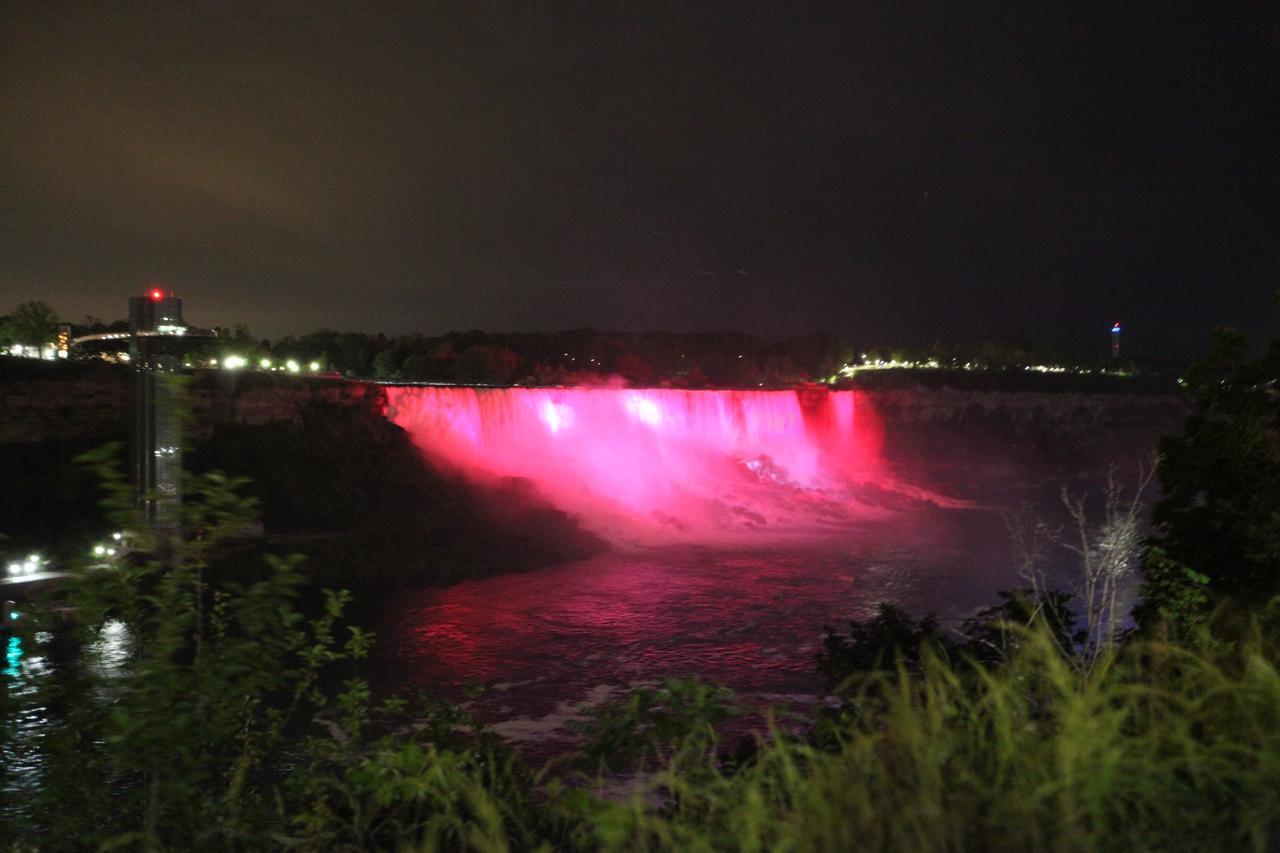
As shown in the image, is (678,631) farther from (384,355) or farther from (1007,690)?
(384,355)

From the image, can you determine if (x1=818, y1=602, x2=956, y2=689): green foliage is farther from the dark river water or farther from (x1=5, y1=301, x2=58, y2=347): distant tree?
(x1=5, y1=301, x2=58, y2=347): distant tree

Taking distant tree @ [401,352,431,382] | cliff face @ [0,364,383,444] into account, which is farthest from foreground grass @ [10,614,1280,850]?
distant tree @ [401,352,431,382]

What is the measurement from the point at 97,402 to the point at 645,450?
21892 mm

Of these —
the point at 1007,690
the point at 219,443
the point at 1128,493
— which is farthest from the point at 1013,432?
the point at 1007,690

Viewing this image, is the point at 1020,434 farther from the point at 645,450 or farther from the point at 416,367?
the point at 416,367

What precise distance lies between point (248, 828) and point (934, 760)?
2.53 m

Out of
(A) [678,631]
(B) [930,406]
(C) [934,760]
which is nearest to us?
(C) [934,760]

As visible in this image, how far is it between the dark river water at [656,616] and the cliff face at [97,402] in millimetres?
12791

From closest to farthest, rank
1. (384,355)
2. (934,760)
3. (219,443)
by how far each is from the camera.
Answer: (934,760) < (219,443) < (384,355)

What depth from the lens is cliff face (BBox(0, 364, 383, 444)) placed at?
27.6 metres

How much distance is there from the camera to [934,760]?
2.40m

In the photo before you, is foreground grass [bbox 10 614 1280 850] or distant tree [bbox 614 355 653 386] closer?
foreground grass [bbox 10 614 1280 850]

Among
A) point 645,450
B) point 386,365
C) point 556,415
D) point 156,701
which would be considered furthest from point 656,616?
point 386,365

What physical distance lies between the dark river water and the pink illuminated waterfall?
20.3 feet
